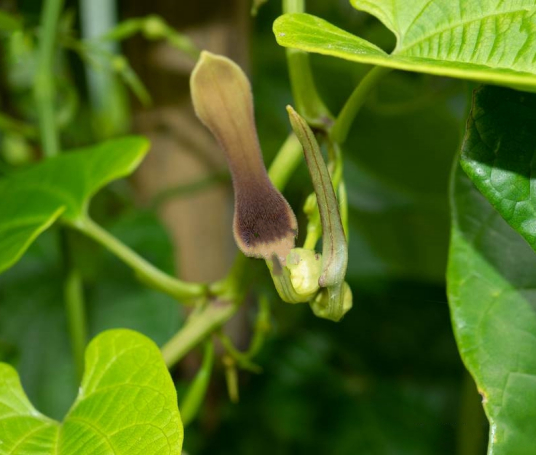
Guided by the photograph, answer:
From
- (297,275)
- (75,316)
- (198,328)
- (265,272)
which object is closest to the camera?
(297,275)

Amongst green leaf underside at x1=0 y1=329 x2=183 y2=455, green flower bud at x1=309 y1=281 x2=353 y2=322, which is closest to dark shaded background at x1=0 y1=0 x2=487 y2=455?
green leaf underside at x1=0 y1=329 x2=183 y2=455

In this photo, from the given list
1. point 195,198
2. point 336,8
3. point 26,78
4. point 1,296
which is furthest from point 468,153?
point 26,78

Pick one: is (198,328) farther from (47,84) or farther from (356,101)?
(47,84)

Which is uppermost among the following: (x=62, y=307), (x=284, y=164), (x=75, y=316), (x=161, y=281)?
(x=284, y=164)

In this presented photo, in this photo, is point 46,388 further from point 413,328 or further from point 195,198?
point 413,328

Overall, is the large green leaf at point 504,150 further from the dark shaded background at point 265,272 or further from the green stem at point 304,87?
the dark shaded background at point 265,272

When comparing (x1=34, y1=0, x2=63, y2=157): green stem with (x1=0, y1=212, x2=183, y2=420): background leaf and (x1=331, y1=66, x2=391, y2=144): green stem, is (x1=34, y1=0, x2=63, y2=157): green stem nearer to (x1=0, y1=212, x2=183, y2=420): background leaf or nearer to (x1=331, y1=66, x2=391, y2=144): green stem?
(x1=0, y1=212, x2=183, y2=420): background leaf

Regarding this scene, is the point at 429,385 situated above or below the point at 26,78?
below

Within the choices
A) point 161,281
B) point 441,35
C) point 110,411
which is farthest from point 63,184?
point 441,35

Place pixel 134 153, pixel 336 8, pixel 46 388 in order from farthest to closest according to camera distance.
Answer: pixel 336 8, pixel 46 388, pixel 134 153
